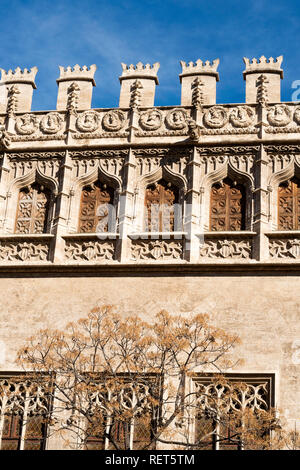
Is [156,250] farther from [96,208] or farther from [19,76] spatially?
[19,76]

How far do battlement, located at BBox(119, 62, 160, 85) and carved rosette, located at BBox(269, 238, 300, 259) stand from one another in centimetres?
476

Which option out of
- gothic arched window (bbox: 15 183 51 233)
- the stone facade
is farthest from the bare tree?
gothic arched window (bbox: 15 183 51 233)

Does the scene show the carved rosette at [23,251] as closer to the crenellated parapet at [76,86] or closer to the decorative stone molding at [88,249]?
the decorative stone molding at [88,249]

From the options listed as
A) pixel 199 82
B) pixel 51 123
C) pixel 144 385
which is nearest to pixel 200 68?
pixel 199 82

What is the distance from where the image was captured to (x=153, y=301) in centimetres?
Answer: 1670

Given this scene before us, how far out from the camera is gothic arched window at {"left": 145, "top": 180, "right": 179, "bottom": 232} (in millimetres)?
17750

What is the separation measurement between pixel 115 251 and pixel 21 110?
4.23 meters

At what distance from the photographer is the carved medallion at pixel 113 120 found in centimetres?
1872

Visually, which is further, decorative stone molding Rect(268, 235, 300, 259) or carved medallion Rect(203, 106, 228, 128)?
carved medallion Rect(203, 106, 228, 128)

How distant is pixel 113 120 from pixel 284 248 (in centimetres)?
472

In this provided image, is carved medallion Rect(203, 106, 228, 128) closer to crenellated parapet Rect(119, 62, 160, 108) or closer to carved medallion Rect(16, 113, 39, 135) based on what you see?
crenellated parapet Rect(119, 62, 160, 108)

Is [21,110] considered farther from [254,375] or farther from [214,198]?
[254,375]

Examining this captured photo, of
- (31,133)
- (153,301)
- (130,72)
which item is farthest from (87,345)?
(130,72)

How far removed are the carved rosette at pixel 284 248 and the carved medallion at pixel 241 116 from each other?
9.04 feet
